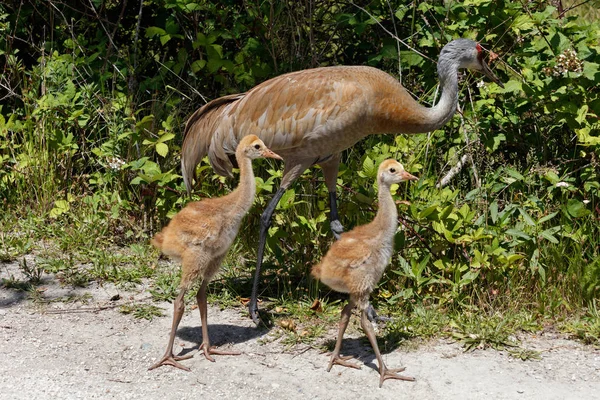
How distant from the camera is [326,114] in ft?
18.4

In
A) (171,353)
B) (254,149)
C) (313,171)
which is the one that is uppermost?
(254,149)

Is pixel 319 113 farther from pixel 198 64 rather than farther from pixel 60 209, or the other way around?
pixel 60 209

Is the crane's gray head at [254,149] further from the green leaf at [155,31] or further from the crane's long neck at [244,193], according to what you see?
the green leaf at [155,31]

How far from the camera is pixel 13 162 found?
7.15 meters


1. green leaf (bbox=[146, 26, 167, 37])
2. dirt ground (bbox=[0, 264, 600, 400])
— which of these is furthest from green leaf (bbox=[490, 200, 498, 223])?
green leaf (bbox=[146, 26, 167, 37])

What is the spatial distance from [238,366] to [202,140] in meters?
1.88

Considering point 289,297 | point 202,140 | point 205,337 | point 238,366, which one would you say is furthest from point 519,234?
point 202,140

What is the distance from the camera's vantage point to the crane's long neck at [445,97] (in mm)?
5781

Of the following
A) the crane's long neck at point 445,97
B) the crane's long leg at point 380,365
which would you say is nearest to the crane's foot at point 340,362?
the crane's long leg at point 380,365

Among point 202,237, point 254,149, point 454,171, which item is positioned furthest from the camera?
point 454,171

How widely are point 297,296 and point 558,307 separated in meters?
1.74

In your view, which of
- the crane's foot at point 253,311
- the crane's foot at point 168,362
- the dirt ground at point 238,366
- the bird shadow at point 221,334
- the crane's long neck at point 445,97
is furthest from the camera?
the crane's long neck at point 445,97

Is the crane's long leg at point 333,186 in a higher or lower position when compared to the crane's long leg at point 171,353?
higher

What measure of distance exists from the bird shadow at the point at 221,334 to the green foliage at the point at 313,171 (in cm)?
56
